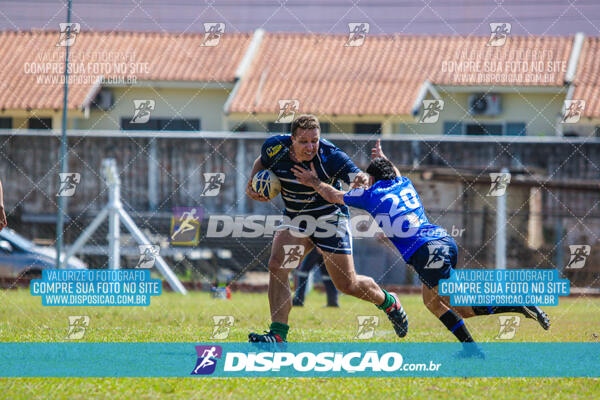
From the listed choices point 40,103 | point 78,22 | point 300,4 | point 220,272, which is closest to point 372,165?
point 78,22

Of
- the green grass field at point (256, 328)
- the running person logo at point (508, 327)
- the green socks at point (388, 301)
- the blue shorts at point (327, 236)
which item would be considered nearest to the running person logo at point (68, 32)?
the green grass field at point (256, 328)

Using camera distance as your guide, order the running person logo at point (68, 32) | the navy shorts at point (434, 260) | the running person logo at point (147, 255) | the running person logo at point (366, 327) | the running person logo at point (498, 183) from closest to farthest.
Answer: the navy shorts at point (434, 260), the running person logo at point (366, 327), the running person logo at point (68, 32), the running person logo at point (147, 255), the running person logo at point (498, 183)

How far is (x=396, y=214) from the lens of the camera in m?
8.23

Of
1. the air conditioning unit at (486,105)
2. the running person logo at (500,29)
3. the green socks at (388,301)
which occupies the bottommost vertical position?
the green socks at (388,301)

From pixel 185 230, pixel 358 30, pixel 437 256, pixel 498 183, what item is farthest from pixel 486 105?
pixel 437 256

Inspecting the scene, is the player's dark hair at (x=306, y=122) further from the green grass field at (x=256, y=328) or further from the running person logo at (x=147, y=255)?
the running person logo at (x=147, y=255)

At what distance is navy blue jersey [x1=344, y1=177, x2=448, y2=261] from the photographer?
26.9 ft

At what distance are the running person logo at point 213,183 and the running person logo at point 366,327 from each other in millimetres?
7230

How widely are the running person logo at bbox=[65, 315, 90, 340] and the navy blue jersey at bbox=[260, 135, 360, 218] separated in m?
2.66

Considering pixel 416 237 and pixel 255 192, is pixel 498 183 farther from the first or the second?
pixel 416 237

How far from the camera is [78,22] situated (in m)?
14.2

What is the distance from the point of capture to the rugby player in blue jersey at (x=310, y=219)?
859cm

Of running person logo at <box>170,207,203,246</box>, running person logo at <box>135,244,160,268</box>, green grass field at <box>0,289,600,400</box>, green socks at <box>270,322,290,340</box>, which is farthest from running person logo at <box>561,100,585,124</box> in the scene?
running person logo at <box>170,207,203,246</box>

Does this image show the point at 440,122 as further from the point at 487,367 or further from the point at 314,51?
the point at 487,367
